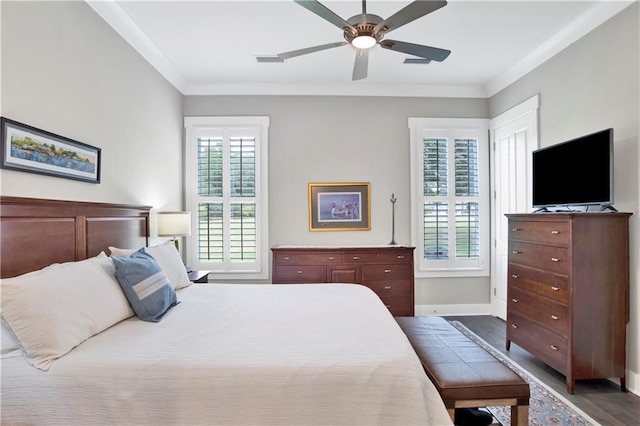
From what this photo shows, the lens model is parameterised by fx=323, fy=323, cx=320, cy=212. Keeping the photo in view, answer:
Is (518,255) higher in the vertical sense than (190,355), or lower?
higher

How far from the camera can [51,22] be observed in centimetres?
204

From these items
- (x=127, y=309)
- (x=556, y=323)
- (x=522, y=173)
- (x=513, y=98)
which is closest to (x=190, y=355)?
(x=127, y=309)

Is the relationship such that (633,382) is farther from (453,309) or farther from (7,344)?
(7,344)

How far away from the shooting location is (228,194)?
168 inches

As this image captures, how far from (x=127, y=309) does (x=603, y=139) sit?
139 inches

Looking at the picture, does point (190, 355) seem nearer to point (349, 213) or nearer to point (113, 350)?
point (113, 350)

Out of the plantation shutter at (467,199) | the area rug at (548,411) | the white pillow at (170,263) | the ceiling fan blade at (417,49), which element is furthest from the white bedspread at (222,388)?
the plantation shutter at (467,199)

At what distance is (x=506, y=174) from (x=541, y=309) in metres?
1.88

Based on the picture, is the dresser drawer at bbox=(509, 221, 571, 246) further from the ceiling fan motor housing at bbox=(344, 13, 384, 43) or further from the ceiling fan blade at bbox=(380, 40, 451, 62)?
the ceiling fan motor housing at bbox=(344, 13, 384, 43)

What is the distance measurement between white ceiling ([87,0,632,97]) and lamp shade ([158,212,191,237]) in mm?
1614

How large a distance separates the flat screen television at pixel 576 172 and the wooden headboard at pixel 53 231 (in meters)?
3.80

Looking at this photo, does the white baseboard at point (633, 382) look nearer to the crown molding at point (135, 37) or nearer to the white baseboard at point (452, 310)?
the white baseboard at point (452, 310)

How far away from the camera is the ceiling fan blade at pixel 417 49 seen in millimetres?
2195

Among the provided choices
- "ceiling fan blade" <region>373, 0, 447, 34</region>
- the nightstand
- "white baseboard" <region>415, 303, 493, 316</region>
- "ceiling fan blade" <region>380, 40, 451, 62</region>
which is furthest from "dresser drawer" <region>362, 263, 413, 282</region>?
"ceiling fan blade" <region>373, 0, 447, 34</region>
